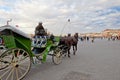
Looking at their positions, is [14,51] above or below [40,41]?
below

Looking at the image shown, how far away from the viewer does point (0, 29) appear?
6863 mm

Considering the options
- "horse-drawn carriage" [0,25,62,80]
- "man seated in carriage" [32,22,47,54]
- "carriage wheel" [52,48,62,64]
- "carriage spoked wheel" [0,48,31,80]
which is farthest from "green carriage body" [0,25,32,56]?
"carriage wheel" [52,48,62,64]

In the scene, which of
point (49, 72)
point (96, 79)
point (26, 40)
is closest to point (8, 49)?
point (26, 40)

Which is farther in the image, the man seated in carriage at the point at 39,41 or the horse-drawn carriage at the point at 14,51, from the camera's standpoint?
the man seated in carriage at the point at 39,41

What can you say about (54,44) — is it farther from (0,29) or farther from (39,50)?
(0,29)

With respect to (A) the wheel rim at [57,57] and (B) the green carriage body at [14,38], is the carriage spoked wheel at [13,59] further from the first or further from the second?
(A) the wheel rim at [57,57]

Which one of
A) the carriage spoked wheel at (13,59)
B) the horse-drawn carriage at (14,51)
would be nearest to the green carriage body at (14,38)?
the horse-drawn carriage at (14,51)

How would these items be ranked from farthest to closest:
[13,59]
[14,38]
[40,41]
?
[40,41]
[14,38]
[13,59]

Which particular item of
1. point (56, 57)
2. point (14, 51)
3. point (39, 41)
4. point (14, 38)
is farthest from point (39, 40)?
point (14, 51)

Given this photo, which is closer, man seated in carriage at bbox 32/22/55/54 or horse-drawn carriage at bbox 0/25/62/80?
horse-drawn carriage at bbox 0/25/62/80

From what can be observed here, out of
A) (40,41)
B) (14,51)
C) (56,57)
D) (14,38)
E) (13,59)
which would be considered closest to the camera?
(13,59)

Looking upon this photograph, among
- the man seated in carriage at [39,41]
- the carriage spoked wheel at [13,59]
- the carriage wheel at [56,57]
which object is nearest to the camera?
the carriage spoked wheel at [13,59]

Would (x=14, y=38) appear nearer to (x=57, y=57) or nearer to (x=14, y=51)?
(x=14, y=51)

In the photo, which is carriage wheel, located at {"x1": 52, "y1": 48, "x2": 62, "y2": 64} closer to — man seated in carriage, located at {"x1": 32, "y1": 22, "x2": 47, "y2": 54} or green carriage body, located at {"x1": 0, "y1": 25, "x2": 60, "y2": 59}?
man seated in carriage, located at {"x1": 32, "y1": 22, "x2": 47, "y2": 54}
